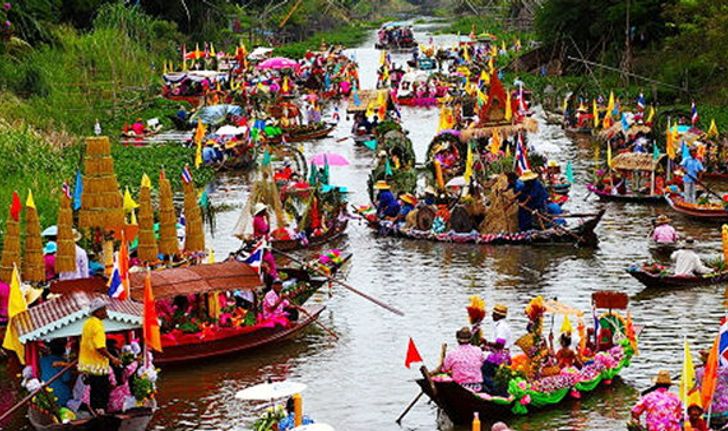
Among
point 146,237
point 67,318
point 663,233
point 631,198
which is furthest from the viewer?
point 631,198

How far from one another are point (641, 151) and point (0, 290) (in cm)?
1990

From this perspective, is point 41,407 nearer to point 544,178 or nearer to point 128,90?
point 544,178

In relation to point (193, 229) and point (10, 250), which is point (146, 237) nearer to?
point (193, 229)

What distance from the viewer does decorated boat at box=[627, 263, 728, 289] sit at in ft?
76.5

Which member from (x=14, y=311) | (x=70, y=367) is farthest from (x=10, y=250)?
(x=70, y=367)

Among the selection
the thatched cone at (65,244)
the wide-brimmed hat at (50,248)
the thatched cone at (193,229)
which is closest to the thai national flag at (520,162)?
the thatched cone at (193,229)

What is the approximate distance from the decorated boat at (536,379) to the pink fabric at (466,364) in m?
0.19

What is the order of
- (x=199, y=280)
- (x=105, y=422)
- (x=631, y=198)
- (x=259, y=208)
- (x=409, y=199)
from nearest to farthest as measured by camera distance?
1. (x=105, y=422)
2. (x=199, y=280)
3. (x=259, y=208)
4. (x=409, y=199)
5. (x=631, y=198)

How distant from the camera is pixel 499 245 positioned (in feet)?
91.3

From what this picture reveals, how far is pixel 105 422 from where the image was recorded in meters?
15.3

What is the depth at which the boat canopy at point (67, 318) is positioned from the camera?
51.5ft

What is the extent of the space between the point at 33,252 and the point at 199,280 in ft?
8.16

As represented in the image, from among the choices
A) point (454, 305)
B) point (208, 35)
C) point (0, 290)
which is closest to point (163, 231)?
point (0, 290)

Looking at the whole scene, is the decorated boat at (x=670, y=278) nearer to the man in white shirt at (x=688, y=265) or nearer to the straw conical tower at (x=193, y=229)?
the man in white shirt at (x=688, y=265)
